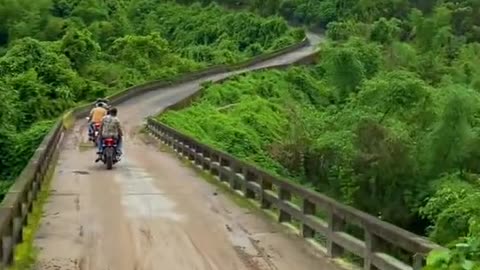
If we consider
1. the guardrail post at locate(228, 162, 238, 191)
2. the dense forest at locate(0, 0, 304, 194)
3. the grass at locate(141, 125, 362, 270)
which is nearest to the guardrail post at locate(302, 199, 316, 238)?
the grass at locate(141, 125, 362, 270)

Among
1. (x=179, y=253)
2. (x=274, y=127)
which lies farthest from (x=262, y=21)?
→ (x=179, y=253)

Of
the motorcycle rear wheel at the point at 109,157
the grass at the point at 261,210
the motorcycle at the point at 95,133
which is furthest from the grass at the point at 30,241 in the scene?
the motorcycle at the point at 95,133

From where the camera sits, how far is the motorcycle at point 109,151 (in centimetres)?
2195

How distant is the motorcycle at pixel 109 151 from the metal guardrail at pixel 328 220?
3.37 m

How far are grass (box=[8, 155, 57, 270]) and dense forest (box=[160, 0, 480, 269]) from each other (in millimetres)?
5007

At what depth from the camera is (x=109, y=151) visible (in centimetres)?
2208

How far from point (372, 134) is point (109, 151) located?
8657mm

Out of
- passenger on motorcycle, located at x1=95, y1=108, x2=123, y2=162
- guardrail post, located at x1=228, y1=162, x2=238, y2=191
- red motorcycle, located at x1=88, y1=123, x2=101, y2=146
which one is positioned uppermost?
passenger on motorcycle, located at x1=95, y1=108, x2=123, y2=162

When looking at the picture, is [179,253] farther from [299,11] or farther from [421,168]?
[299,11]

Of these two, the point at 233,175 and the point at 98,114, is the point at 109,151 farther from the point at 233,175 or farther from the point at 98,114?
the point at 98,114

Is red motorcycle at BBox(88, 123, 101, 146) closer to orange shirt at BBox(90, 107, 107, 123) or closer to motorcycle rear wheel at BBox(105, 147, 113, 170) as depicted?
orange shirt at BBox(90, 107, 107, 123)

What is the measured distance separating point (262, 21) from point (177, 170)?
7364cm

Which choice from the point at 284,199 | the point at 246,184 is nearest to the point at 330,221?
the point at 284,199

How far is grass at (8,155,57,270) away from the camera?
10148mm
